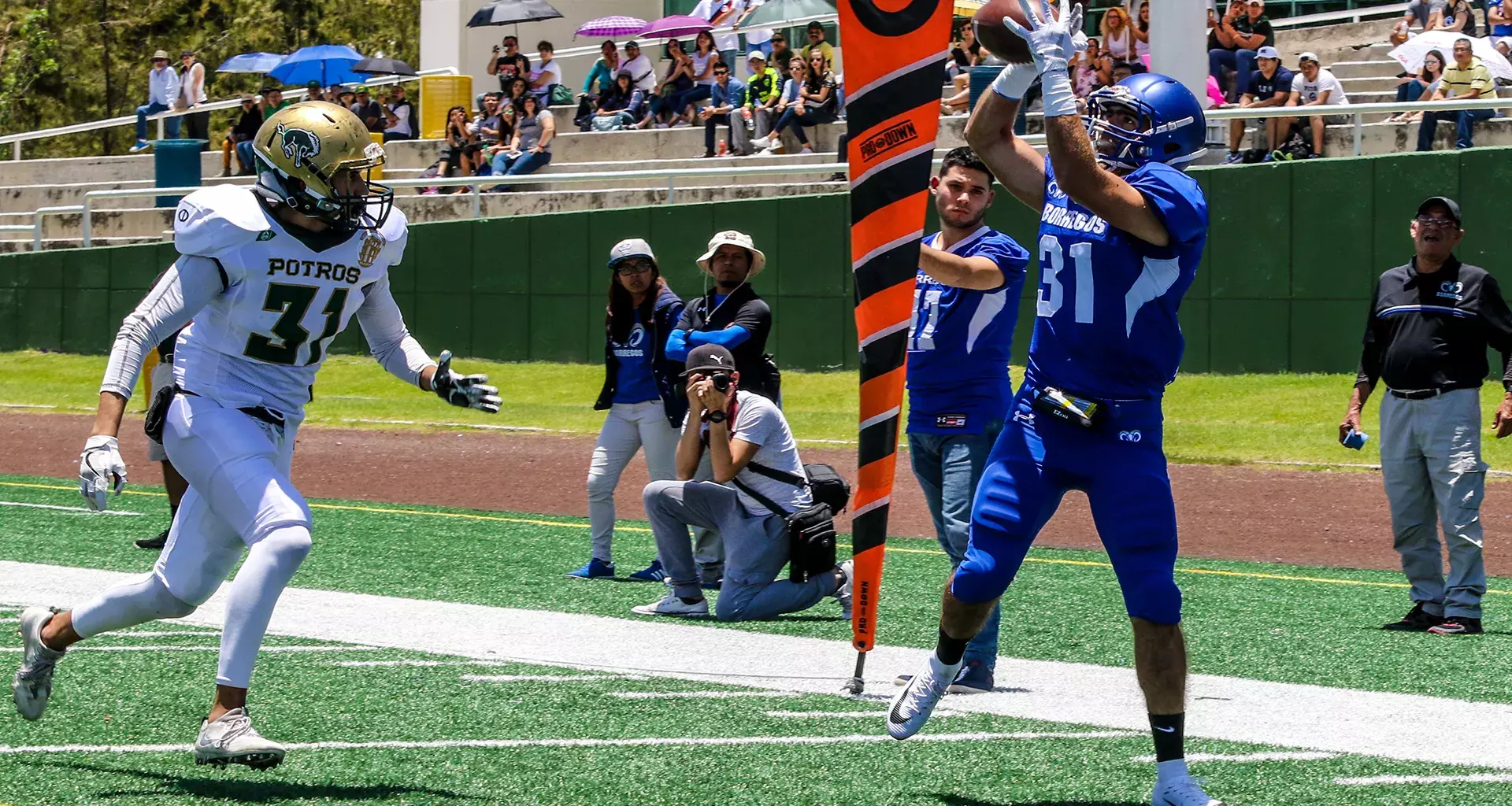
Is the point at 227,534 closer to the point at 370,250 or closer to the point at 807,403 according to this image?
the point at 370,250

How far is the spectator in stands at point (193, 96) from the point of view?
31.6 metres

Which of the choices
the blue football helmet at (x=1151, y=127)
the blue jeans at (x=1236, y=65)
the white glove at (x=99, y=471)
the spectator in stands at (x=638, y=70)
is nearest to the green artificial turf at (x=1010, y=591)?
the blue football helmet at (x=1151, y=127)

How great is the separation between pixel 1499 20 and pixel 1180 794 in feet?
57.6

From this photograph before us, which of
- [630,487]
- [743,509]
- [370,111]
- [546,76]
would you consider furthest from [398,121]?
[743,509]

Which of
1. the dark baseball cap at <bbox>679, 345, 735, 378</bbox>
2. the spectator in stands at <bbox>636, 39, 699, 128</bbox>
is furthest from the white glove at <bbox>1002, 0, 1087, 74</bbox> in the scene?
the spectator in stands at <bbox>636, 39, 699, 128</bbox>

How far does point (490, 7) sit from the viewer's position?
3048cm

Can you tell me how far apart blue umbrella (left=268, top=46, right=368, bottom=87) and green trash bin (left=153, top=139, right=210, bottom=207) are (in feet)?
10.7

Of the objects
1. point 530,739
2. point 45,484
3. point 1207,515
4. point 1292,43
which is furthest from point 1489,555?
point 1292,43

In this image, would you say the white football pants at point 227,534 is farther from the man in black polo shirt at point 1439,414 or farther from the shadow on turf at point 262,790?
the man in black polo shirt at point 1439,414

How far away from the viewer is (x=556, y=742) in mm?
5965

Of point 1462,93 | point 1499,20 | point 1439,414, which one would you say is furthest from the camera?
point 1499,20

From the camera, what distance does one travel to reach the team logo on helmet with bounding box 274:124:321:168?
5.57 metres

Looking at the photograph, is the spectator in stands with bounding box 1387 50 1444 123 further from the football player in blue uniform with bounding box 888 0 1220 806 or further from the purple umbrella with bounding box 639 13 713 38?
the football player in blue uniform with bounding box 888 0 1220 806

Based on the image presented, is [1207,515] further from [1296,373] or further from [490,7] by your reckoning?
[490,7]
